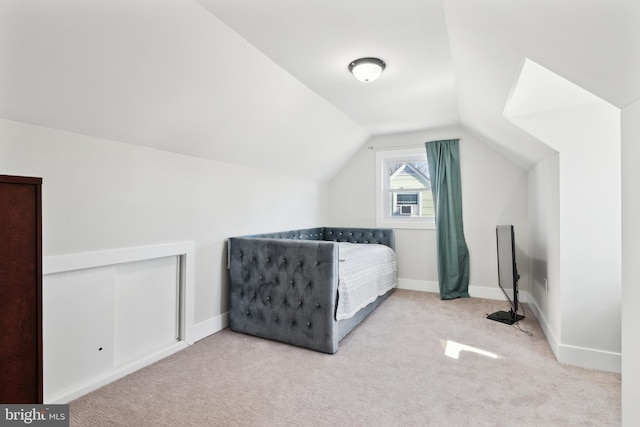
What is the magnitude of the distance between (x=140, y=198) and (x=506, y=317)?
363cm

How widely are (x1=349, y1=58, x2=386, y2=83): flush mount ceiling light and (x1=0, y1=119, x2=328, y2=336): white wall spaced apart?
4.98 ft

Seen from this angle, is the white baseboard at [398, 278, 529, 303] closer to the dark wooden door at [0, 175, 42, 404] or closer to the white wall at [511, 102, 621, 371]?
the white wall at [511, 102, 621, 371]

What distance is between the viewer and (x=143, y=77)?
76.5 inches

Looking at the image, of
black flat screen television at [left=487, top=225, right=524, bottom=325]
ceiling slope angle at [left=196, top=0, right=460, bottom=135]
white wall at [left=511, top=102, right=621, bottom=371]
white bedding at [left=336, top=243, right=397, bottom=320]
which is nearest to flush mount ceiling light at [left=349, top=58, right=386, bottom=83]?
ceiling slope angle at [left=196, top=0, right=460, bottom=135]

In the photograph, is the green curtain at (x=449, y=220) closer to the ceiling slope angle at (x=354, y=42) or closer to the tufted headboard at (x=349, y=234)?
the tufted headboard at (x=349, y=234)

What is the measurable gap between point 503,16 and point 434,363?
2.23m

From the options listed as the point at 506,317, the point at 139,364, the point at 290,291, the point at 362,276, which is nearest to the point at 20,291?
the point at 139,364

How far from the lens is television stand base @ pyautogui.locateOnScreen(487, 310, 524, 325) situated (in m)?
3.21

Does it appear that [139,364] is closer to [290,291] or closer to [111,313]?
[111,313]

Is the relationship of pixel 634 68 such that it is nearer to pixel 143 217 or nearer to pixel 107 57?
pixel 107 57

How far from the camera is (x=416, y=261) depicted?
14.9 feet

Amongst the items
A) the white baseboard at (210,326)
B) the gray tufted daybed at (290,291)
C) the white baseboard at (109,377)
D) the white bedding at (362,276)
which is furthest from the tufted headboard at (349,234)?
the white baseboard at (109,377)

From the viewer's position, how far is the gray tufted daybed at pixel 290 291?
255 cm

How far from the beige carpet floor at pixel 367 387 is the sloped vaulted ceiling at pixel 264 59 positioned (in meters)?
1.66
